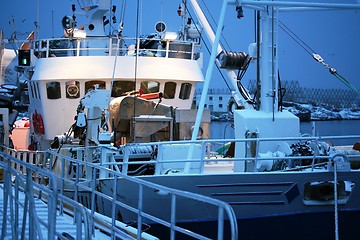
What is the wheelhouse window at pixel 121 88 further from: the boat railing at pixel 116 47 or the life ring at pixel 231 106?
the life ring at pixel 231 106

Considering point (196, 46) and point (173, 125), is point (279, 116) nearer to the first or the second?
point (173, 125)

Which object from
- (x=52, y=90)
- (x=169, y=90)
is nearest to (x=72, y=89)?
(x=52, y=90)

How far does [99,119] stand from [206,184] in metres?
3.52

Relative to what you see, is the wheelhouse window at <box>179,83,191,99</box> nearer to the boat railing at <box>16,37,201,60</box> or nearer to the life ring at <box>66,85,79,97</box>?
the boat railing at <box>16,37,201,60</box>

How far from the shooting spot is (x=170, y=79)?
1638cm

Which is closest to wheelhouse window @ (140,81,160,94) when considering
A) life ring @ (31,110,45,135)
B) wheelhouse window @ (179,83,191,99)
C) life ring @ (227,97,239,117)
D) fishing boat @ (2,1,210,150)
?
fishing boat @ (2,1,210,150)

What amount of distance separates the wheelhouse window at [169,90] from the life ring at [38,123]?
3.50 m

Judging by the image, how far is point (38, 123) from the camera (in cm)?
1689

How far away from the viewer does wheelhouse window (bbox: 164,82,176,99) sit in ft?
54.4

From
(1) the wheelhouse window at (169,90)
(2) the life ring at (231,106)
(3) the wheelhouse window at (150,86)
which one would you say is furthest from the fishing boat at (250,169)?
(1) the wheelhouse window at (169,90)

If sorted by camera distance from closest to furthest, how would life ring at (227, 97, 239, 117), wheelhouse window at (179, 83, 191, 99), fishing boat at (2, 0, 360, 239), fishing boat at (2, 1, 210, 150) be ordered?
fishing boat at (2, 0, 360, 239) → life ring at (227, 97, 239, 117) → fishing boat at (2, 1, 210, 150) → wheelhouse window at (179, 83, 191, 99)

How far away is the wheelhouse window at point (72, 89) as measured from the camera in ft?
53.0

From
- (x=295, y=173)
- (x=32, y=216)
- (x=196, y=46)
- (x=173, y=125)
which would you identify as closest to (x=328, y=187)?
(x=295, y=173)

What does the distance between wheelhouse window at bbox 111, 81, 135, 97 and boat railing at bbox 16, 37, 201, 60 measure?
915 mm
